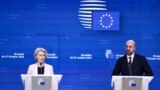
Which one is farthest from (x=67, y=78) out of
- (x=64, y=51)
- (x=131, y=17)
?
(x=131, y=17)

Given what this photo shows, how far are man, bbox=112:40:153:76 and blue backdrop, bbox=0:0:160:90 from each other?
146cm

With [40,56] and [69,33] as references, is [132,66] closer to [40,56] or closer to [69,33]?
[40,56]

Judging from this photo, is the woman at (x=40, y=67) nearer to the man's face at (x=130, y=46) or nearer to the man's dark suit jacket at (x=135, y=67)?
the man's dark suit jacket at (x=135, y=67)

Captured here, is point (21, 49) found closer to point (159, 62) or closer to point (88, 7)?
point (88, 7)

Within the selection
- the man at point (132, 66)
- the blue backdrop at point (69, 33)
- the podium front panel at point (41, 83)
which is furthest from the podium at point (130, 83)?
the blue backdrop at point (69, 33)

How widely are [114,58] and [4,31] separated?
2166mm

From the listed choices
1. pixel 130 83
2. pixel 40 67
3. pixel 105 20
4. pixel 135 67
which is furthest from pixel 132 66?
pixel 105 20

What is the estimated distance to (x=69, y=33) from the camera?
7.94 metres

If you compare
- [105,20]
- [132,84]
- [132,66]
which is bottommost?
[132,84]

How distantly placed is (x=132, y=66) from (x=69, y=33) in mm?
1937

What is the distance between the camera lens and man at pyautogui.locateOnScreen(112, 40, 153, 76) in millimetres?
6320

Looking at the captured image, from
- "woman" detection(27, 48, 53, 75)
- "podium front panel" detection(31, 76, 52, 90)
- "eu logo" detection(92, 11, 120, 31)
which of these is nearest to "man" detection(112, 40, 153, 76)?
"woman" detection(27, 48, 53, 75)

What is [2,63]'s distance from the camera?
8000mm

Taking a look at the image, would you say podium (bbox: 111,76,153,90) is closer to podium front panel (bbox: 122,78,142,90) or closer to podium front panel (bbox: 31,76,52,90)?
podium front panel (bbox: 122,78,142,90)
